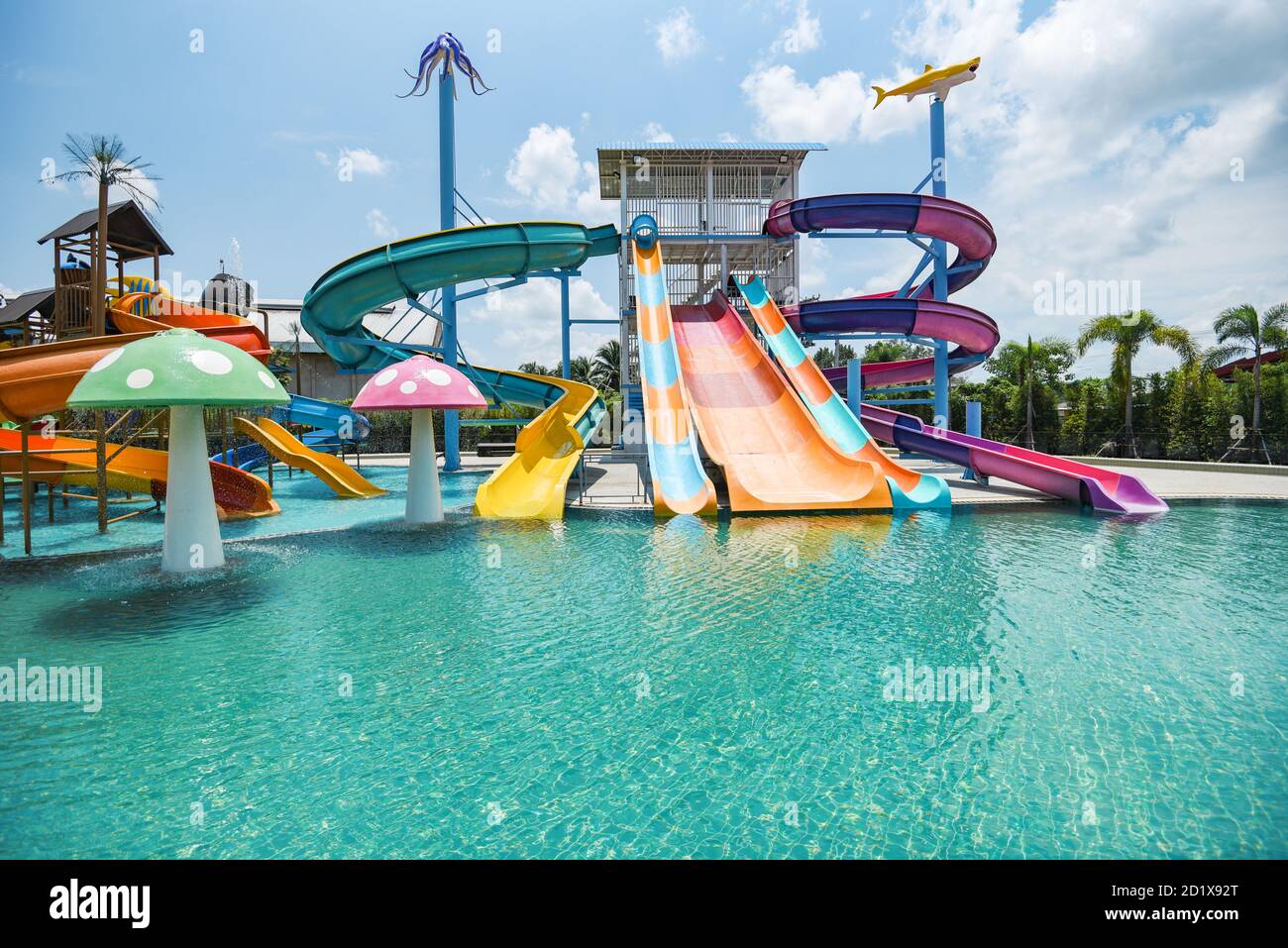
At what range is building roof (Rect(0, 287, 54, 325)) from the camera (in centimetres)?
2206

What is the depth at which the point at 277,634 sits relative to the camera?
5.23 metres

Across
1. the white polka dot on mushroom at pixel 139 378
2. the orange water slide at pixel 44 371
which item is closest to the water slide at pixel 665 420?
the white polka dot on mushroom at pixel 139 378

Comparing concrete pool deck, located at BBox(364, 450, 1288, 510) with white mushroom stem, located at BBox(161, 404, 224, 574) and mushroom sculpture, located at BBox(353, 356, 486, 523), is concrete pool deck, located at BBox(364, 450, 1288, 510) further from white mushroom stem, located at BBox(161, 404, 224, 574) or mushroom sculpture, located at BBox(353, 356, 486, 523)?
white mushroom stem, located at BBox(161, 404, 224, 574)

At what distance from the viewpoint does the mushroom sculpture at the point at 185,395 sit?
21.5 ft

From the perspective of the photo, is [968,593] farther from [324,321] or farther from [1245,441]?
[1245,441]

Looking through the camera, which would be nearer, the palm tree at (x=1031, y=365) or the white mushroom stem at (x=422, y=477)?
the white mushroom stem at (x=422, y=477)

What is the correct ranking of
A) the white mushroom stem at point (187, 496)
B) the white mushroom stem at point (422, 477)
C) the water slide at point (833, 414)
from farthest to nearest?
the water slide at point (833, 414) < the white mushroom stem at point (422, 477) < the white mushroom stem at point (187, 496)

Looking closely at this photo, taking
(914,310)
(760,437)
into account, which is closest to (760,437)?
(760,437)

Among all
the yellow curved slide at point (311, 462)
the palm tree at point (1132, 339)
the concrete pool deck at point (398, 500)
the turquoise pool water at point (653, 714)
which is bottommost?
the turquoise pool water at point (653, 714)

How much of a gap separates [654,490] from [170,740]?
25.4 ft

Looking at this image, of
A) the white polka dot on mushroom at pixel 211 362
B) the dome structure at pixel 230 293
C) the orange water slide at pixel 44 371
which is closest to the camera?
the white polka dot on mushroom at pixel 211 362

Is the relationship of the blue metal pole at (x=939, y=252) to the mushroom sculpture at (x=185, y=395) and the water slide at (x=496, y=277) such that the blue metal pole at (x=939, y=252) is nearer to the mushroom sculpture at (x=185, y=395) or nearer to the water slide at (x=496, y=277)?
the water slide at (x=496, y=277)

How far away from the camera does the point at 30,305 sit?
74.1 ft

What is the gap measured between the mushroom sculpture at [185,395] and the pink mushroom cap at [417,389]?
2345 mm
